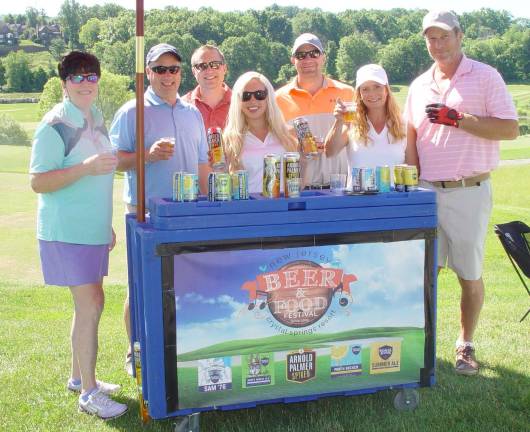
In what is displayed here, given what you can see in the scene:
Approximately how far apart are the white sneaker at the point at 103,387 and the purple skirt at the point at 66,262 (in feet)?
2.52

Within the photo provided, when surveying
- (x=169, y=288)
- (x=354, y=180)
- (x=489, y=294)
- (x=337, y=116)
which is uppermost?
(x=337, y=116)

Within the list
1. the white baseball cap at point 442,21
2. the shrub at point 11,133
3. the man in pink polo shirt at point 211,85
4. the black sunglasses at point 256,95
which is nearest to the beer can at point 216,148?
the black sunglasses at point 256,95

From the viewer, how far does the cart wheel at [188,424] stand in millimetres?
3416

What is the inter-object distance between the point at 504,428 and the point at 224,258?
5.57 feet

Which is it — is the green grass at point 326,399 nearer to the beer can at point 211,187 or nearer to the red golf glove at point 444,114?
the beer can at point 211,187

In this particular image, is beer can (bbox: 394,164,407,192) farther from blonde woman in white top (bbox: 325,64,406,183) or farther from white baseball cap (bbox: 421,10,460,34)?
white baseball cap (bbox: 421,10,460,34)

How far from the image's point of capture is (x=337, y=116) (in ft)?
13.4

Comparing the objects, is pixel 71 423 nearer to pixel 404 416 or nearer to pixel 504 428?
pixel 404 416

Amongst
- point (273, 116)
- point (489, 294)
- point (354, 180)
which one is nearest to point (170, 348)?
point (354, 180)

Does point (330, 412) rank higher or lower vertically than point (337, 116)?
lower

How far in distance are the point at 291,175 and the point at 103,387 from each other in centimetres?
175

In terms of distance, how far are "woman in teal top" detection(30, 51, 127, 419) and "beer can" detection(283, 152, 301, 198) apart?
85 centimetres

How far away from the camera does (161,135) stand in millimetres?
→ 4199

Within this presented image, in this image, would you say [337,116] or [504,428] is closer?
[504,428]
